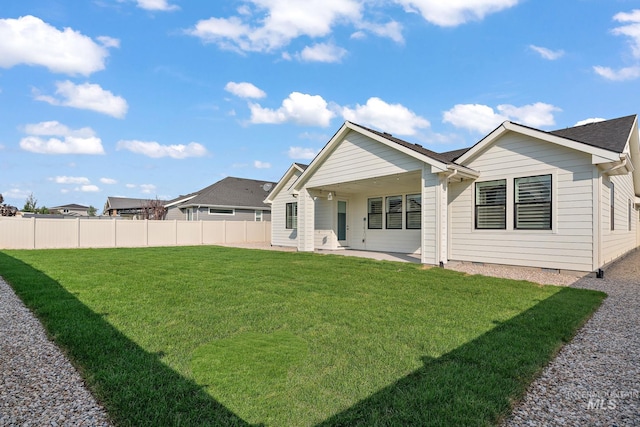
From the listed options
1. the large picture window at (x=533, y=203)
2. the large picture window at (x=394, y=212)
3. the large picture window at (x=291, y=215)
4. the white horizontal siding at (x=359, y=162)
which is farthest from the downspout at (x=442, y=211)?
the large picture window at (x=291, y=215)

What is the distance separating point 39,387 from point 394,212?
12521mm

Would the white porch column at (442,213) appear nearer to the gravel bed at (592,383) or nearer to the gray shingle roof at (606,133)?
the gray shingle roof at (606,133)

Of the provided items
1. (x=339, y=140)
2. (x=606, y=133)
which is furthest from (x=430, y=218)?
(x=606, y=133)

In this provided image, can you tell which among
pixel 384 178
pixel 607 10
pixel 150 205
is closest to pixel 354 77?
pixel 384 178

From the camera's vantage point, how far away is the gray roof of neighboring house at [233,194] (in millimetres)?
25194

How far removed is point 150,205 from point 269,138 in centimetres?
1968

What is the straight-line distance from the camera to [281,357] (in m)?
3.35

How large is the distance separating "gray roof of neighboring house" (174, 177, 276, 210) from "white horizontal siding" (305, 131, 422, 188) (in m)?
13.5

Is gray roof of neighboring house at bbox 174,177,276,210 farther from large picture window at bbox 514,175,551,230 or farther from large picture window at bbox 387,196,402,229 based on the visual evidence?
large picture window at bbox 514,175,551,230

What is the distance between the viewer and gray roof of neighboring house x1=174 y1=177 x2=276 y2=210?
992 inches

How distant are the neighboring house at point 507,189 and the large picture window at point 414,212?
0.04 m

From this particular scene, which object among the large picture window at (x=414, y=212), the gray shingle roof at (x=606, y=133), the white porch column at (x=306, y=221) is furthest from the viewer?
the white porch column at (x=306, y=221)

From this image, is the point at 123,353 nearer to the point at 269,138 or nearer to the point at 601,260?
the point at 601,260

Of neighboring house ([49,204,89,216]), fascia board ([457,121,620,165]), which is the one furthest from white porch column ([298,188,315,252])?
neighboring house ([49,204,89,216])
